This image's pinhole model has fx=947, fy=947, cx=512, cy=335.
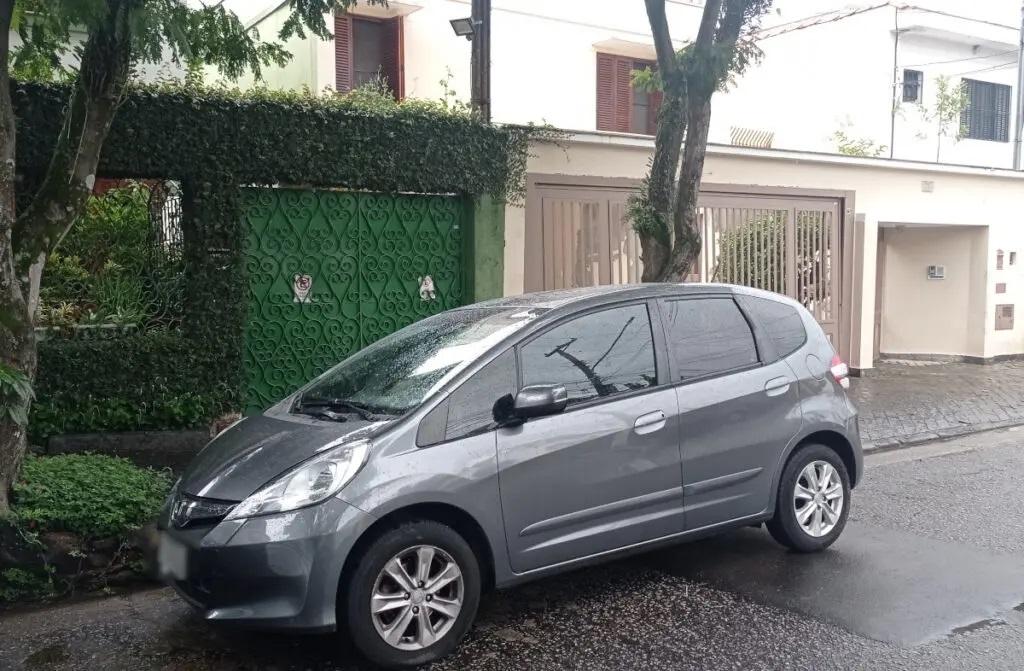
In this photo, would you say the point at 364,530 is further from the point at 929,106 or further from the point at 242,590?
the point at 929,106

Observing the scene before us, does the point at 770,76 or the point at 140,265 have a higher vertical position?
the point at 770,76

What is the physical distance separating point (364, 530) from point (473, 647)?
845mm

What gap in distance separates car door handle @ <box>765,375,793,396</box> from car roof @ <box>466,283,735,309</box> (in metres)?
0.58

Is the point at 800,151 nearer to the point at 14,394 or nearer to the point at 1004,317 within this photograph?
the point at 1004,317

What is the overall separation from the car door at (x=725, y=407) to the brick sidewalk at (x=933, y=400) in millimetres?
4165

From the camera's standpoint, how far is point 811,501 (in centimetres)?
557

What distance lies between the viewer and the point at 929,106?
66.9ft

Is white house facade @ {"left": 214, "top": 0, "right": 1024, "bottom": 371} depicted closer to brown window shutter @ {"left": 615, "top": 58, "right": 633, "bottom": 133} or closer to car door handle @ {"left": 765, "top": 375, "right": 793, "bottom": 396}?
brown window shutter @ {"left": 615, "top": 58, "right": 633, "bottom": 133}

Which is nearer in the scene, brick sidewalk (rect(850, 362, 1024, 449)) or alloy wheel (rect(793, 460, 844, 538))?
alloy wheel (rect(793, 460, 844, 538))

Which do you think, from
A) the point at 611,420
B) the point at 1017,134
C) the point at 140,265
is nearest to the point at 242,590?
the point at 611,420

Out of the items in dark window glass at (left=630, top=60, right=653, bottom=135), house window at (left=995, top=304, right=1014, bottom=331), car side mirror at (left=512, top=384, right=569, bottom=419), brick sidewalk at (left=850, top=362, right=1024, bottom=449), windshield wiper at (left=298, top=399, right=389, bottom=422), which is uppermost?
dark window glass at (left=630, top=60, right=653, bottom=135)

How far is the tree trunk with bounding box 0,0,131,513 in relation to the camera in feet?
17.6

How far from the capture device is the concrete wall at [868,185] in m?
10.0

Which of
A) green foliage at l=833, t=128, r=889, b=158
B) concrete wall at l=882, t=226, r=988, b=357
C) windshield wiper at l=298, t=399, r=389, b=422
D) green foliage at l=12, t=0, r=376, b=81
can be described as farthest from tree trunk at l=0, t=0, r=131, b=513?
green foliage at l=833, t=128, r=889, b=158
